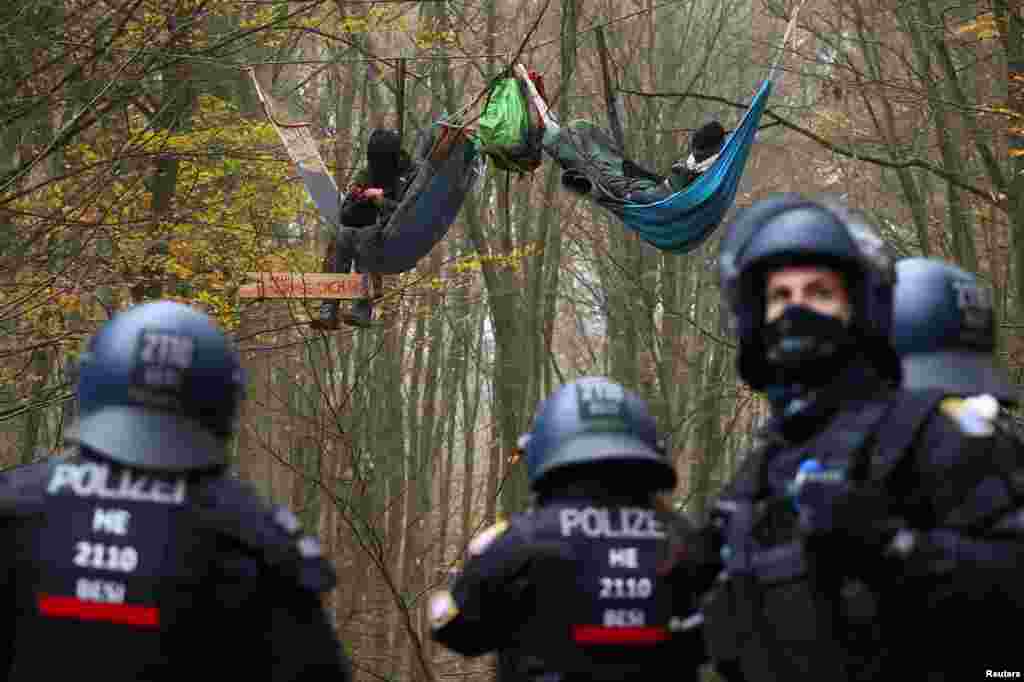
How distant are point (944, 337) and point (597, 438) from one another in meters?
1.18

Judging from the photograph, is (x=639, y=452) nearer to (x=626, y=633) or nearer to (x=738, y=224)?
(x=626, y=633)

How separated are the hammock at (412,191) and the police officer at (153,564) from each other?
26.5 feet

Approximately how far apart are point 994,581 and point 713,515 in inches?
28.8

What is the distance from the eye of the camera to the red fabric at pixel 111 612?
288 centimetres

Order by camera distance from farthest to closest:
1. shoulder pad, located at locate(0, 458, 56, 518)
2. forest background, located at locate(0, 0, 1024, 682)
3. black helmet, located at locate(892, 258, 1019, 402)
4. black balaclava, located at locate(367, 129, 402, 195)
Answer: black balaclava, located at locate(367, 129, 402, 195)
forest background, located at locate(0, 0, 1024, 682)
black helmet, located at locate(892, 258, 1019, 402)
shoulder pad, located at locate(0, 458, 56, 518)

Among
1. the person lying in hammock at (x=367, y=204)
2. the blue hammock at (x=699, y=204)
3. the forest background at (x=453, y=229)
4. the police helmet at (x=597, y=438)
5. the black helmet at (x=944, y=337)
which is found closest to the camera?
the police helmet at (x=597, y=438)

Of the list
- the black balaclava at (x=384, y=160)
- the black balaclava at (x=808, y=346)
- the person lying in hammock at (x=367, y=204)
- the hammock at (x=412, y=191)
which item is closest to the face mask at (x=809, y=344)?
the black balaclava at (x=808, y=346)

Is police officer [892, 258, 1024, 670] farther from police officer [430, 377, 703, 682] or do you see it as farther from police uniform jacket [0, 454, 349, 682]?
police uniform jacket [0, 454, 349, 682]

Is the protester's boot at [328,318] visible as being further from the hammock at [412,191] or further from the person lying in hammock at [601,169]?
the person lying in hammock at [601,169]

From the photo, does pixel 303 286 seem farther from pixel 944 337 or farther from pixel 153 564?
pixel 153 564

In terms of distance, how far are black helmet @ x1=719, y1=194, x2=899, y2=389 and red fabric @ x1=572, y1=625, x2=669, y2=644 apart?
3.04ft

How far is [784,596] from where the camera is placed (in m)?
3.02

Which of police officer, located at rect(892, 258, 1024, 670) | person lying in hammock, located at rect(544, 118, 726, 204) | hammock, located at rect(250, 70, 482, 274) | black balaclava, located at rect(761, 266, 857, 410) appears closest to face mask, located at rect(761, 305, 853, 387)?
black balaclava, located at rect(761, 266, 857, 410)

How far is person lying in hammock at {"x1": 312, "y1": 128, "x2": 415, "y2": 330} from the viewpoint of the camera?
11570mm
